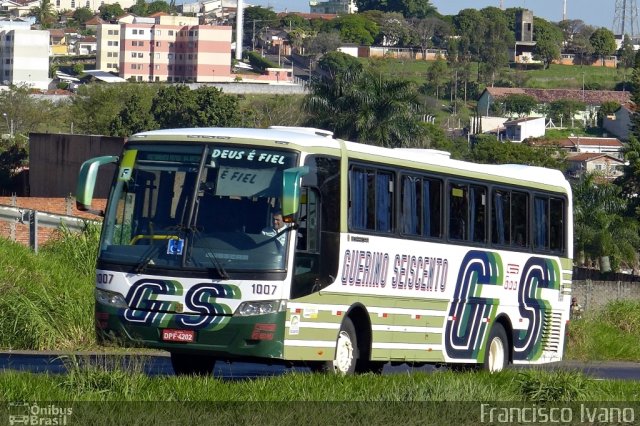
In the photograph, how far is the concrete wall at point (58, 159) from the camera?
46.4 m

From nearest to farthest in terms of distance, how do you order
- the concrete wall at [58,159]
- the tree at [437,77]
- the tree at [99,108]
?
the concrete wall at [58,159], the tree at [99,108], the tree at [437,77]

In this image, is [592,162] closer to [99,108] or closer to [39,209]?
[99,108]

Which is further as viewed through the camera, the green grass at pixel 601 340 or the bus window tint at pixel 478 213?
the green grass at pixel 601 340

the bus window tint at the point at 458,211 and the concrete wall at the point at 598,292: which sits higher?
the bus window tint at the point at 458,211

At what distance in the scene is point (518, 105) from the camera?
596 ft

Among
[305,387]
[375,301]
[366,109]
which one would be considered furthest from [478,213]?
[366,109]

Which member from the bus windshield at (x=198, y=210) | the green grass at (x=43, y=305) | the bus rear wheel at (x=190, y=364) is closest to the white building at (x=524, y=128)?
the green grass at (x=43, y=305)

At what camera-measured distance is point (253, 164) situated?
14023 mm

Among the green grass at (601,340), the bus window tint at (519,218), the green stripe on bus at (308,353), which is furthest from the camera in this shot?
the green grass at (601,340)

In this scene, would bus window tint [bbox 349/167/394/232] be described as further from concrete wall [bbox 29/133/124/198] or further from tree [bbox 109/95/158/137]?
tree [bbox 109/95/158/137]

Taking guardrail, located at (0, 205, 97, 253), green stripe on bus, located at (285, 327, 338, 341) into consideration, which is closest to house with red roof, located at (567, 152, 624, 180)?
guardrail, located at (0, 205, 97, 253)

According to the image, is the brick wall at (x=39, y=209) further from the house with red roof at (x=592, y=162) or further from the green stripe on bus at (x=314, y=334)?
the house with red roof at (x=592, y=162)

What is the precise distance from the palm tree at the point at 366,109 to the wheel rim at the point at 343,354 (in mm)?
44744

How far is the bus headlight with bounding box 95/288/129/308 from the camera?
45.5ft
